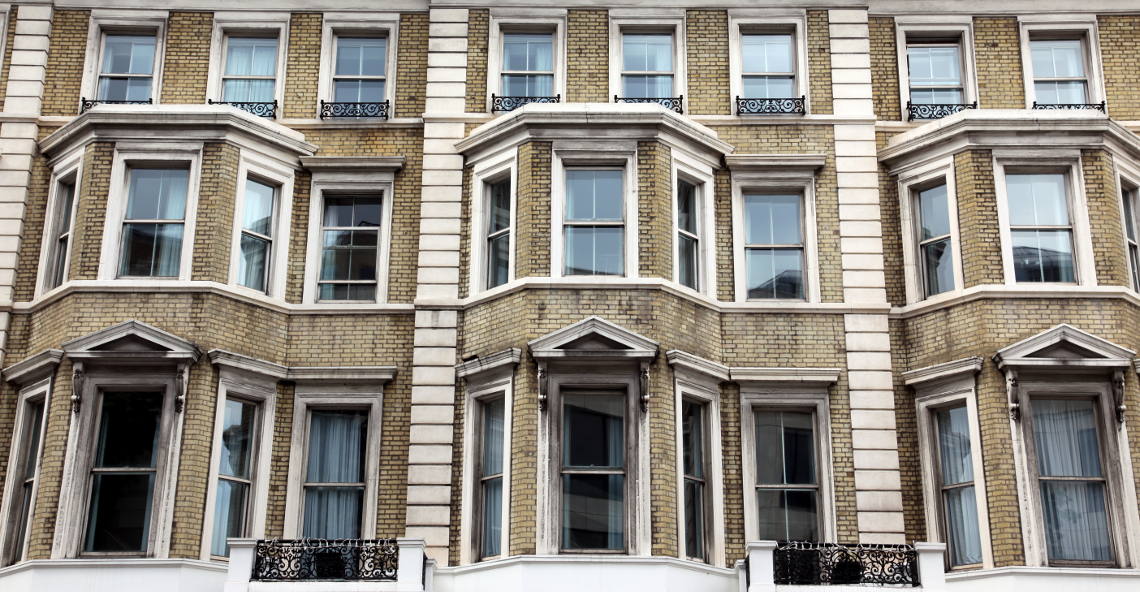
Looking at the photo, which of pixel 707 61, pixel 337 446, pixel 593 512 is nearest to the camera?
pixel 593 512

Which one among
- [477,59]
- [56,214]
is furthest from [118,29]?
[477,59]

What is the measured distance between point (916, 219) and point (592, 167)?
517 cm

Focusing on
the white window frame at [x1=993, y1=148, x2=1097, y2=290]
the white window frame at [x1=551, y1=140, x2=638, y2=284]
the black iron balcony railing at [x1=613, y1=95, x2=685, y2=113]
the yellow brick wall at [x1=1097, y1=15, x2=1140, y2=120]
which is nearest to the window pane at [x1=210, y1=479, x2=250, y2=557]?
the white window frame at [x1=551, y1=140, x2=638, y2=284]

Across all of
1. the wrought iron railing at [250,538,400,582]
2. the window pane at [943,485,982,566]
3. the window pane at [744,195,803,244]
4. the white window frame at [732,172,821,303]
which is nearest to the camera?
the wrought iron railing at [250,538,400,582]

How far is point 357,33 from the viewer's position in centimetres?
2384

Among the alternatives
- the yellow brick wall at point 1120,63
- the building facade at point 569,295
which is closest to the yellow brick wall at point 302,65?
the building facade at point 569,295

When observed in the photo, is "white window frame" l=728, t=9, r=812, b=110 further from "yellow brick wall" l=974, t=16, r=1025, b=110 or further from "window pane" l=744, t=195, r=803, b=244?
"yellow brick wall" l=974, t=16, r=1025, b=110

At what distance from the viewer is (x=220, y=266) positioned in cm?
2111

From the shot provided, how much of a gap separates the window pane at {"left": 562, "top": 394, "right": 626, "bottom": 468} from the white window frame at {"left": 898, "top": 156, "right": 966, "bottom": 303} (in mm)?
5096

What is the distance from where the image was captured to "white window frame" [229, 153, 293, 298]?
21531mm

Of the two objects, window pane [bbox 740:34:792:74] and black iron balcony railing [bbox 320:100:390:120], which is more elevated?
window pane [bbox 740:34:792:74]

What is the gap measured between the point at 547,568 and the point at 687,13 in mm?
9849

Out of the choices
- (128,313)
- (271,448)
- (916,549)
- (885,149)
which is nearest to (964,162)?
(885,149)

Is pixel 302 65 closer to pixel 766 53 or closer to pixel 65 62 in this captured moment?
pixel 65 62
